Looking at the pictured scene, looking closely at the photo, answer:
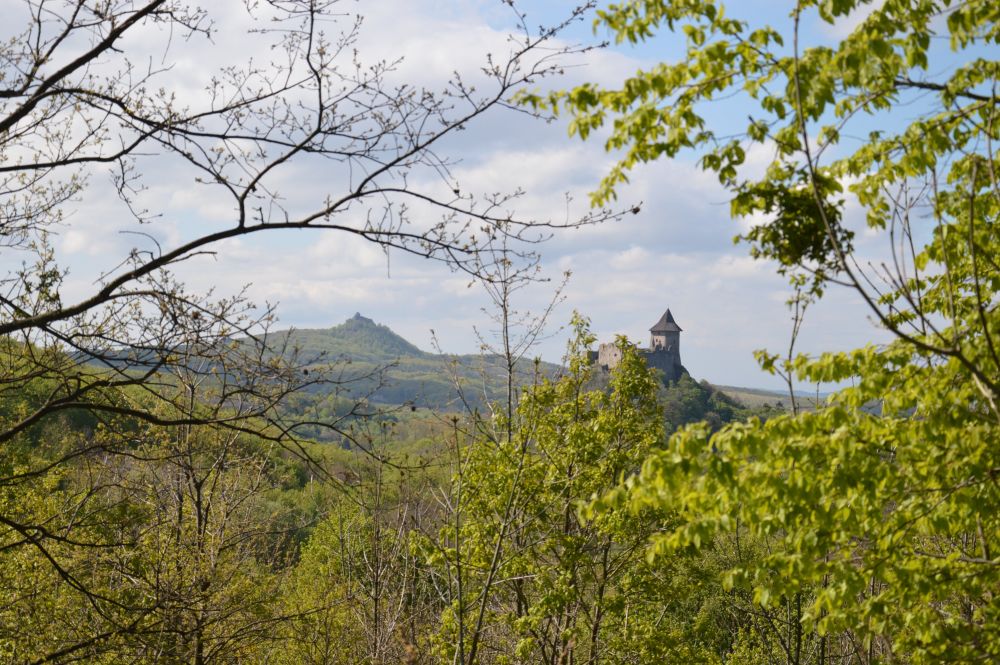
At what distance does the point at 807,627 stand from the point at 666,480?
2.70 metres

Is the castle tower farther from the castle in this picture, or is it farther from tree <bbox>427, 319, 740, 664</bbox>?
tree <bbox>427, 319, 740, 664</bbox>

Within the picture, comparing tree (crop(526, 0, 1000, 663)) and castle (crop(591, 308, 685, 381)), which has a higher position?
castle (crop(591, 308, 685, 381))

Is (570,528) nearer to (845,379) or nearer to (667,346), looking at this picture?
(845,379)

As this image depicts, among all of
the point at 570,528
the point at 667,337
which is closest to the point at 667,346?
the point at 667,337

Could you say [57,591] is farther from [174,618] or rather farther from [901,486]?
[901,486]

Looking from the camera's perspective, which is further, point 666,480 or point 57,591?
point 57,591

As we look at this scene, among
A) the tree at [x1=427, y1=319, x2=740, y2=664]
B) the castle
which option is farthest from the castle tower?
the tree at [x1=427, y1=319, x2=740, y2=664]

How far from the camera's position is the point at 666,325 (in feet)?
438

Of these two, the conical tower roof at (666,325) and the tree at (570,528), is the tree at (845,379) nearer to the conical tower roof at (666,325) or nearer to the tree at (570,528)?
the tree at (570,528)

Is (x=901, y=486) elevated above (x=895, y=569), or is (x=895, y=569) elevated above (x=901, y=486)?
(x=901, y=486)

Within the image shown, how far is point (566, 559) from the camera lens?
9906mm

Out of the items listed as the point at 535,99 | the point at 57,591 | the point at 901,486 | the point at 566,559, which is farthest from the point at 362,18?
the point at 57,591

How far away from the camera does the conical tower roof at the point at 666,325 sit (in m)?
133

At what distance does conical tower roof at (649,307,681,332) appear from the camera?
436ft
